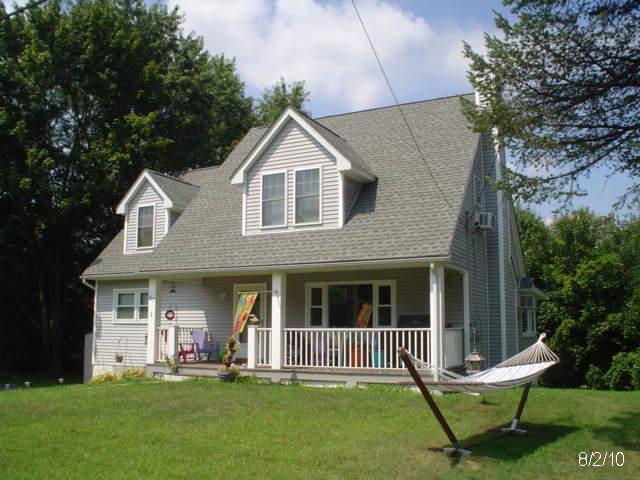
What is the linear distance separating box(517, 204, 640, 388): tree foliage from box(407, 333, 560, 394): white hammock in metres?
14.7

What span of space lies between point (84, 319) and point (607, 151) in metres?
24.7

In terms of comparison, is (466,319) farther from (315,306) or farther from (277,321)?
(277,321)

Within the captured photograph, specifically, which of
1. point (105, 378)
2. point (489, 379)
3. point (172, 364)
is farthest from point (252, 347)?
point (489, 379)

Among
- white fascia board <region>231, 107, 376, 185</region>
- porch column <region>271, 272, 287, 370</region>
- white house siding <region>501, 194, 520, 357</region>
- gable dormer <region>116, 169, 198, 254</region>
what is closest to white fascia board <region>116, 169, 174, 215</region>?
gable dormer <region>116, 169, 198, 254</region>

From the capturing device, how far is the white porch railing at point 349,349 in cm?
1420

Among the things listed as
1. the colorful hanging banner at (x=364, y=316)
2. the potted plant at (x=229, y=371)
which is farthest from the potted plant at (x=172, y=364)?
the colorful hanging banner at (x=364, y=316)

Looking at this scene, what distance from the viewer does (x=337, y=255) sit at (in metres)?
14.7

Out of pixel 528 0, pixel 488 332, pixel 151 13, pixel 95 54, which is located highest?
pixel 151 13

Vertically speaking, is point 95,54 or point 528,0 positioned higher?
point 95,54

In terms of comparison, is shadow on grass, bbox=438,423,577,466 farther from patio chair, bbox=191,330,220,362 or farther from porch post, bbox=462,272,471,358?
patio chair, bbox=191,330,220,362

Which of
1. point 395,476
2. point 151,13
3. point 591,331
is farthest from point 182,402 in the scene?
point 151,13

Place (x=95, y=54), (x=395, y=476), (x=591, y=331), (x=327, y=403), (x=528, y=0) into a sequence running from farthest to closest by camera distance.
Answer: (x=95, y=54) < (x=591, y=331) < (x=327, y=403) < (x=528, y=0) < (x=395, y=476)

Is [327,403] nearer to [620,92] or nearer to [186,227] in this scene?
[620,92]

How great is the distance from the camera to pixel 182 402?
473 inches
